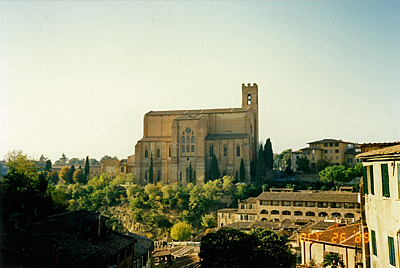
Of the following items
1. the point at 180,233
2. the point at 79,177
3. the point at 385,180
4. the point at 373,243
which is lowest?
the point at 180,233

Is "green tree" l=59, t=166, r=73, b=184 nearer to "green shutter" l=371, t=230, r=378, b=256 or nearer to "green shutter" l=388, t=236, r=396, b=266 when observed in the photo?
"green shutter" l=371, t=230, r=378, b=256

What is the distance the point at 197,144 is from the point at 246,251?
1695 inches

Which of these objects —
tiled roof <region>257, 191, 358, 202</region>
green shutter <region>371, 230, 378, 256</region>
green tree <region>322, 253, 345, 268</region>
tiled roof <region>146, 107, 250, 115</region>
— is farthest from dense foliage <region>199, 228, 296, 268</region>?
tiled roof <region>146, 107, 250, 115</region>

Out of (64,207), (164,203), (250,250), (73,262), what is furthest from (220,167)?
(73,262)

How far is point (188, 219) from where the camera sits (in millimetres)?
54781

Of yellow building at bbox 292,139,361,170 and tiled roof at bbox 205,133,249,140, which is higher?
tiled roof at bbox 205,133,249,140

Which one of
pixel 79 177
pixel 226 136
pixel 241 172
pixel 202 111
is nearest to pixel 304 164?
pixel 241 172

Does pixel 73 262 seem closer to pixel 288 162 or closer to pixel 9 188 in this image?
pixel 9 188

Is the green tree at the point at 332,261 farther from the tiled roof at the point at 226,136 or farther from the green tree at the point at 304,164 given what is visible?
the tiled roof at the point at 226,136

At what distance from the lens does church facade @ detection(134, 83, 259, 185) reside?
66.9 metres

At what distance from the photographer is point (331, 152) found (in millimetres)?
67188

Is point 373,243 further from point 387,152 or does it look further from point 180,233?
point 180,233

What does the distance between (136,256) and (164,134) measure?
53.1m

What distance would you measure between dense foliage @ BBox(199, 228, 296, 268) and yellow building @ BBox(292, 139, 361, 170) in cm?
4480
